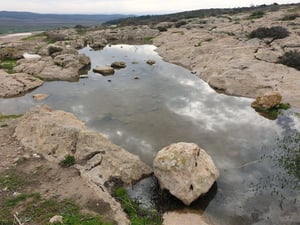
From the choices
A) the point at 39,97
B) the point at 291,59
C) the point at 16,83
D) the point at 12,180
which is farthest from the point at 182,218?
the point at 291,59

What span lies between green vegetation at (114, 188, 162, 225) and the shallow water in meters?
2.29

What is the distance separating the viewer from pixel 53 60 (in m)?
46.4

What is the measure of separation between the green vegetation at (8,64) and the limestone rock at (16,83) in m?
3.85

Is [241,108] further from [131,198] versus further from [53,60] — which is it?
[53,60]

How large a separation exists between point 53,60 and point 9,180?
3425 centimetres

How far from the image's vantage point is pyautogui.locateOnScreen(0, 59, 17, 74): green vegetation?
42.3m

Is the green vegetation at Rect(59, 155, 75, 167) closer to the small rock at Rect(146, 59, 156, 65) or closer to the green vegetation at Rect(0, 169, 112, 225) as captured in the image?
the green vegetation at Rect(0, 169, 112, 225)

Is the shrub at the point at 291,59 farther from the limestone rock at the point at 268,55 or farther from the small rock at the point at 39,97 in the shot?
the small rock at the point at 39,97

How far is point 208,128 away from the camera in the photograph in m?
23.2

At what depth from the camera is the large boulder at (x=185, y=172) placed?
47.5 ft

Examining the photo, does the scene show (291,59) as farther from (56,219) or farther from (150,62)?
(56,219)

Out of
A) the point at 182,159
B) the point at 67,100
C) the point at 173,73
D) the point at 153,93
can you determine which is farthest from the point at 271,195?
the point at 173,73

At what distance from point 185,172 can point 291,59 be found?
92.2 feet

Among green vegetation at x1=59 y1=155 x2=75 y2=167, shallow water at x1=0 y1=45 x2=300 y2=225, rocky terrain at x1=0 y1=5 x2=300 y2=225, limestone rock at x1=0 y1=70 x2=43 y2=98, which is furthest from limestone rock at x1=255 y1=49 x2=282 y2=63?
green vegetation at x1=59 y1=155 x2=75 y2=167
